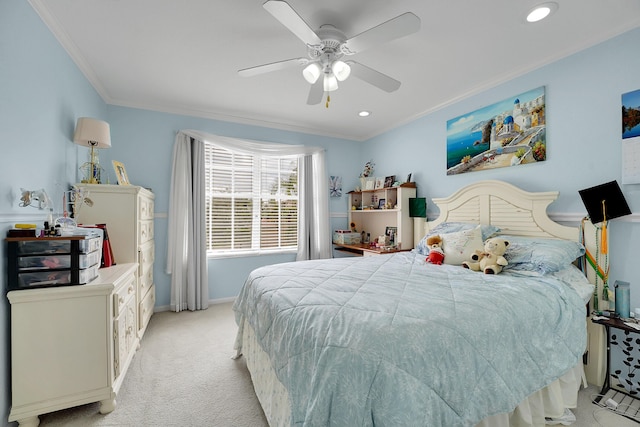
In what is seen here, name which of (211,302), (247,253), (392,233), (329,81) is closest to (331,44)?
(329,81)

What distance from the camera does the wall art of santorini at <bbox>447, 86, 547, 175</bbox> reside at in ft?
8.22

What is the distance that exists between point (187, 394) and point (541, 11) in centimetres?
348

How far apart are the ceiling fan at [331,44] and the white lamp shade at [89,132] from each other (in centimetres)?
130

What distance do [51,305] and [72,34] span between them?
76.8 inches

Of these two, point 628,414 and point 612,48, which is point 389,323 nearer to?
point 628,414

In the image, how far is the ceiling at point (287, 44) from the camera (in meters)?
1.83

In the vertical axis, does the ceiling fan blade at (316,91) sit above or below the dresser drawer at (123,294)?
above

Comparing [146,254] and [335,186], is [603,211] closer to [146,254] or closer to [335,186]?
[335,186]

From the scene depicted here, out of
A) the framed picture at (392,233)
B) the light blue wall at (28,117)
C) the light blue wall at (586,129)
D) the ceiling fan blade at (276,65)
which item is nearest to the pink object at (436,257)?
the light blue wall at (586,129)

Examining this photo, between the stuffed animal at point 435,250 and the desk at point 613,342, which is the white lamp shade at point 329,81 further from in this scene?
the desk at point 613,342

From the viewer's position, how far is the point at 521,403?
4.72 ft

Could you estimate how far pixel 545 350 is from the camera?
1504 millimetres

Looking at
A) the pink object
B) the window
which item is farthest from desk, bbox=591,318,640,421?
the window

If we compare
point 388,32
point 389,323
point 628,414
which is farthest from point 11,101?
point 628,414
